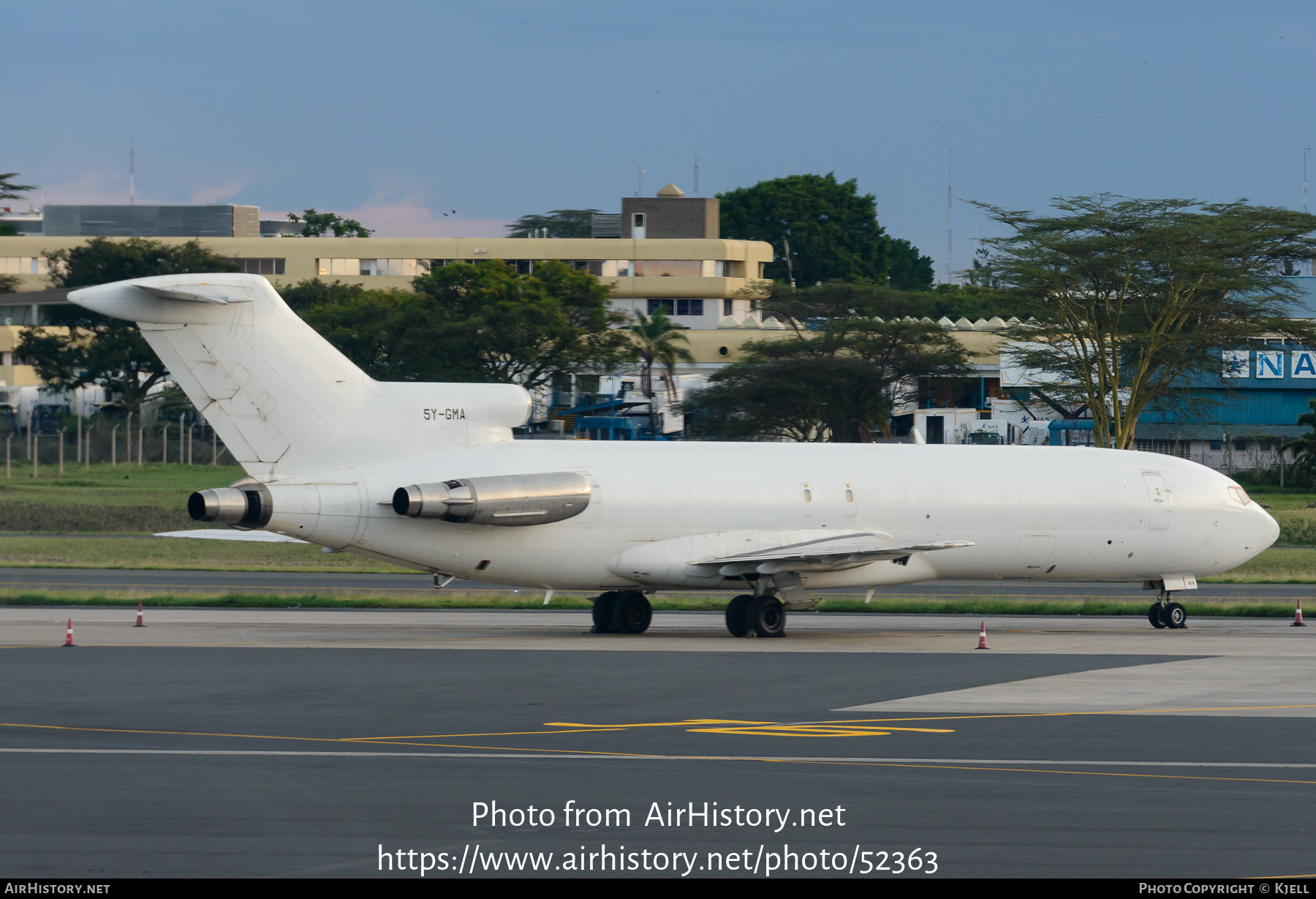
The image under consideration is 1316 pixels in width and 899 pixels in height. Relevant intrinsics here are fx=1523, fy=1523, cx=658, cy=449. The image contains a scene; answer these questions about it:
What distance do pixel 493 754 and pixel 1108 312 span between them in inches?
2500

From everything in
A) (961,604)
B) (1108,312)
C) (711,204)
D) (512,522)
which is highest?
(711,204)

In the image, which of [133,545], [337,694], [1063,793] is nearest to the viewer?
[1063,793]

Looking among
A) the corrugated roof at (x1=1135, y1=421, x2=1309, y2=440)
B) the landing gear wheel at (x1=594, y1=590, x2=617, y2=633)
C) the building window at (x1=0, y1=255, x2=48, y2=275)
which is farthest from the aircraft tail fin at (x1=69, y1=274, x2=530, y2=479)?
the building window at (x1=0, y1=255, x2=48, y2=275)

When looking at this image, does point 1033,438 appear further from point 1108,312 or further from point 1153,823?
point 1153,823

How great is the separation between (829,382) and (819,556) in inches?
1872

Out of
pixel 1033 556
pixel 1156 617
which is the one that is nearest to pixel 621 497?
pixel 1033 556

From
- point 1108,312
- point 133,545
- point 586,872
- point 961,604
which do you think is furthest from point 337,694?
point 1108,312

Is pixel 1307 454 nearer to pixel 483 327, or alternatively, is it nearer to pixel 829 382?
pixel 829 382

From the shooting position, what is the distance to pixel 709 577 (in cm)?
2817

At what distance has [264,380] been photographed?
26172mm

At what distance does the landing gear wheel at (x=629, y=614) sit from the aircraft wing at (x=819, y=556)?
167cm

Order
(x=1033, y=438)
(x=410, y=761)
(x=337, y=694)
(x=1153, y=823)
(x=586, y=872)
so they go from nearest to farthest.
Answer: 1. (x=586, y=872)
2. (x=1153, y=823)
3. (x=410, y=761)
4. (x=337, y=694)
5. (x=1033, y=438)

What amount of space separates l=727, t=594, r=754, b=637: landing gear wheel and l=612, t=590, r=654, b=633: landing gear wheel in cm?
159

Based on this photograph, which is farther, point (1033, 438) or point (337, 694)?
point (1033, 438)
